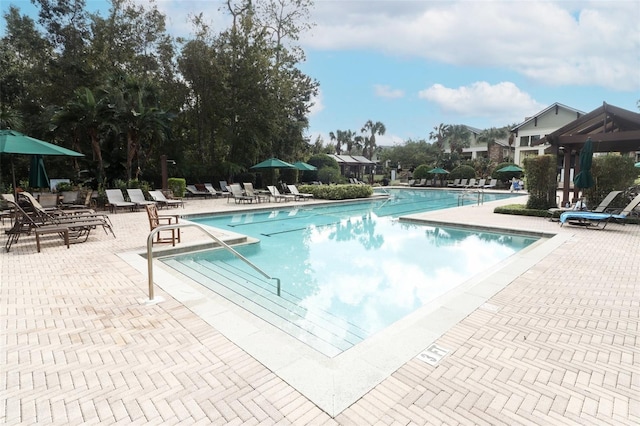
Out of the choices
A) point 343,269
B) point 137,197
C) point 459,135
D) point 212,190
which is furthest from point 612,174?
point 459,135

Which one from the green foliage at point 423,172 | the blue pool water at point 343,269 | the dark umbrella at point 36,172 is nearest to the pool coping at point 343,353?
the blue pool water at point 343,269

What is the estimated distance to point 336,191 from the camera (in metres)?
18.3

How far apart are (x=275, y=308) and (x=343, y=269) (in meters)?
2.45

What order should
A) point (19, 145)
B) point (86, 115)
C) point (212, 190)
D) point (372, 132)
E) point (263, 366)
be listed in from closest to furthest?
point (263, 366) → point (19, 145) → point (86, 115) → point (212, 190) → point (372, 132)

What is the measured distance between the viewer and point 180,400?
7.52 ft

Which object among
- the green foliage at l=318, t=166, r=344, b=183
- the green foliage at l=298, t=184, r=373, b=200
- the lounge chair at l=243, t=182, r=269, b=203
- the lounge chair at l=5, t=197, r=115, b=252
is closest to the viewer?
the lounge chair at l=5, t=197, r=115, b=252

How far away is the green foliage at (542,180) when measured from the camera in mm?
12172

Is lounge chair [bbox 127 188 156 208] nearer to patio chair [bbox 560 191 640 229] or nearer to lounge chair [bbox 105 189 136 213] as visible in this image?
lounge chair [bbox 105 189 136 213]

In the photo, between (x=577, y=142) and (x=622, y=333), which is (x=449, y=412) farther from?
(x=577, y=142)

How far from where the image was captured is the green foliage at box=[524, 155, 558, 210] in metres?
12.2

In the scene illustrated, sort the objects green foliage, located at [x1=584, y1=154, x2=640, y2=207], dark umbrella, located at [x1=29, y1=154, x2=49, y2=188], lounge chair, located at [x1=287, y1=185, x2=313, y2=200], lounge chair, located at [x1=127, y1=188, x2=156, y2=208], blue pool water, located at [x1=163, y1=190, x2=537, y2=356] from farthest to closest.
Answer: lounge chair, located at [x1=287, y1=185, x2=313, y2=200] < lounge chair, located at [x1=127, y1=188, x2=156, y2=208] < green foliage, located at [x1=584, y1=154, x2=640, y2=207] < dark umbrella, located at [x1=29, y1=154, x2=49, y2=188] < blue pool water, located at [x1=163, y1=190, x2=537, y2=356]

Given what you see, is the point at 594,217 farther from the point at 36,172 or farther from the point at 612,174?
the point at 36,172

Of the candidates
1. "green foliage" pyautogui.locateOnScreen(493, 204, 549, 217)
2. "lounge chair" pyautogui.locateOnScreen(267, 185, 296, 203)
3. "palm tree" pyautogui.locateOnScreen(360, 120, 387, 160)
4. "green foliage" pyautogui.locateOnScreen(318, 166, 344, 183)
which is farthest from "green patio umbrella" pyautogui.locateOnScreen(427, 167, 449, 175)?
"palm tree" pyautogui.locateOnScreen(360, 120, 387, 160)

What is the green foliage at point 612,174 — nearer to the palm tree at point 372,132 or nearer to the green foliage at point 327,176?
the green foliage at point 327,176
